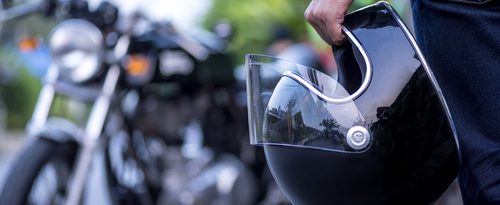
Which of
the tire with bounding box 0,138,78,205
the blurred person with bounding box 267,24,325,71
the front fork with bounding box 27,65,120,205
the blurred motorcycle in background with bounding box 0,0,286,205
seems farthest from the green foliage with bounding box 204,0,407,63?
the tire with bounding box 0,138,78,205

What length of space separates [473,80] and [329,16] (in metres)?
0.28

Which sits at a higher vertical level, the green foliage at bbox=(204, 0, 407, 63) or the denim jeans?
the green foliage at bbox=(204, 0, 407, 63)

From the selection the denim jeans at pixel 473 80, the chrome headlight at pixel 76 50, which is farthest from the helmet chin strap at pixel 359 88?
the chrome headlight at pixel 76 50

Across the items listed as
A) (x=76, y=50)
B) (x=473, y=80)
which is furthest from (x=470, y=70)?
(x=76, y=50)

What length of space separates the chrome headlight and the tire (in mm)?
297

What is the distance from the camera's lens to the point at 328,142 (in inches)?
63.5

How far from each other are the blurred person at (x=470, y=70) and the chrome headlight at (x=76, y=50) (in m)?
1.95

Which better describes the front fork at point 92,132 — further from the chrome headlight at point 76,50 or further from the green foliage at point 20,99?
→ the green foliage at point 20,99

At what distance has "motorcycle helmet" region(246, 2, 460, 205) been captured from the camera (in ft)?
5.21

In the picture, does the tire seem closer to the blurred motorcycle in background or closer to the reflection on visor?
the blurred motorcycle in background

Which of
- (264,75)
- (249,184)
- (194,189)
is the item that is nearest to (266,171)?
(249,184)

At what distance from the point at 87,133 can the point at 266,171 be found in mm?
1444

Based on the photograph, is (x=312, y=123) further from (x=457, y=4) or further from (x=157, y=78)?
(x=157, y=78)

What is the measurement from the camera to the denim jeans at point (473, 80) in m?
1.54
